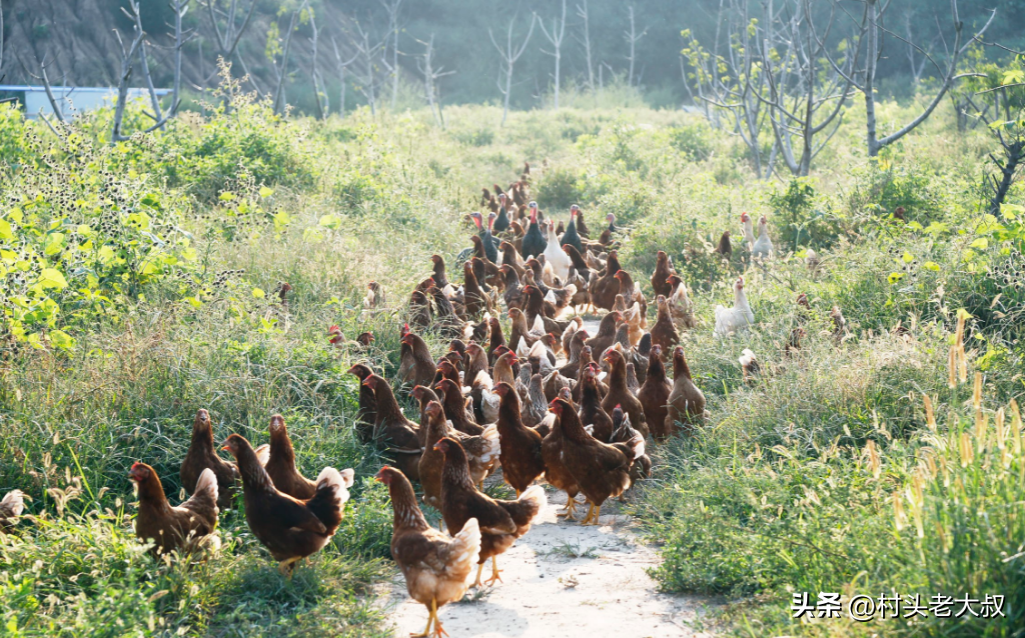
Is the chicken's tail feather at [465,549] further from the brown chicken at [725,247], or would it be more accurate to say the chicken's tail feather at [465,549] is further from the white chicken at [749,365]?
the brown chicken at [725,247]

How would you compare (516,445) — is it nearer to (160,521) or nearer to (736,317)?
(160,521)

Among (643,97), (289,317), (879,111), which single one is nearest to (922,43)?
(643,97)

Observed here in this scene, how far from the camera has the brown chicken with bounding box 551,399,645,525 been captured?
514 cm

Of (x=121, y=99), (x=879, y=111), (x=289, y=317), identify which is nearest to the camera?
(x=289, y=317)

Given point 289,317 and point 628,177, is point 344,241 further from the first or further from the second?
point 628,177

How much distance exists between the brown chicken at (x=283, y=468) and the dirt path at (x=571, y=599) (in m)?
0.73

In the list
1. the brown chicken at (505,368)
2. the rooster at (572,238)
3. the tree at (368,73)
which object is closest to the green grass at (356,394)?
the rooster at (572,238)

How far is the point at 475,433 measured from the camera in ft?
18.4

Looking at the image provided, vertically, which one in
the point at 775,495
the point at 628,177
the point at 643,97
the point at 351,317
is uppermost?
the point at 643,97

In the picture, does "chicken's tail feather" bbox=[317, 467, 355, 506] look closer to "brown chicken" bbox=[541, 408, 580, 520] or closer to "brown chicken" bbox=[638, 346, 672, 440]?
"brown chicken" bbox=[541, 408, 580, 520]

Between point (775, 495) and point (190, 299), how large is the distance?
4320 mm

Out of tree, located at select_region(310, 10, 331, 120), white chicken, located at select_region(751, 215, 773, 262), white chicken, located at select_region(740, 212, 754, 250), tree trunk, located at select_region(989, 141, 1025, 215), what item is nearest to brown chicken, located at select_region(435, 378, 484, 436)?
white chicken, located at select_region(751, 215, 773, 262)

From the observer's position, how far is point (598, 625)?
3.98 metres

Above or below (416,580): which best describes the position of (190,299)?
above
